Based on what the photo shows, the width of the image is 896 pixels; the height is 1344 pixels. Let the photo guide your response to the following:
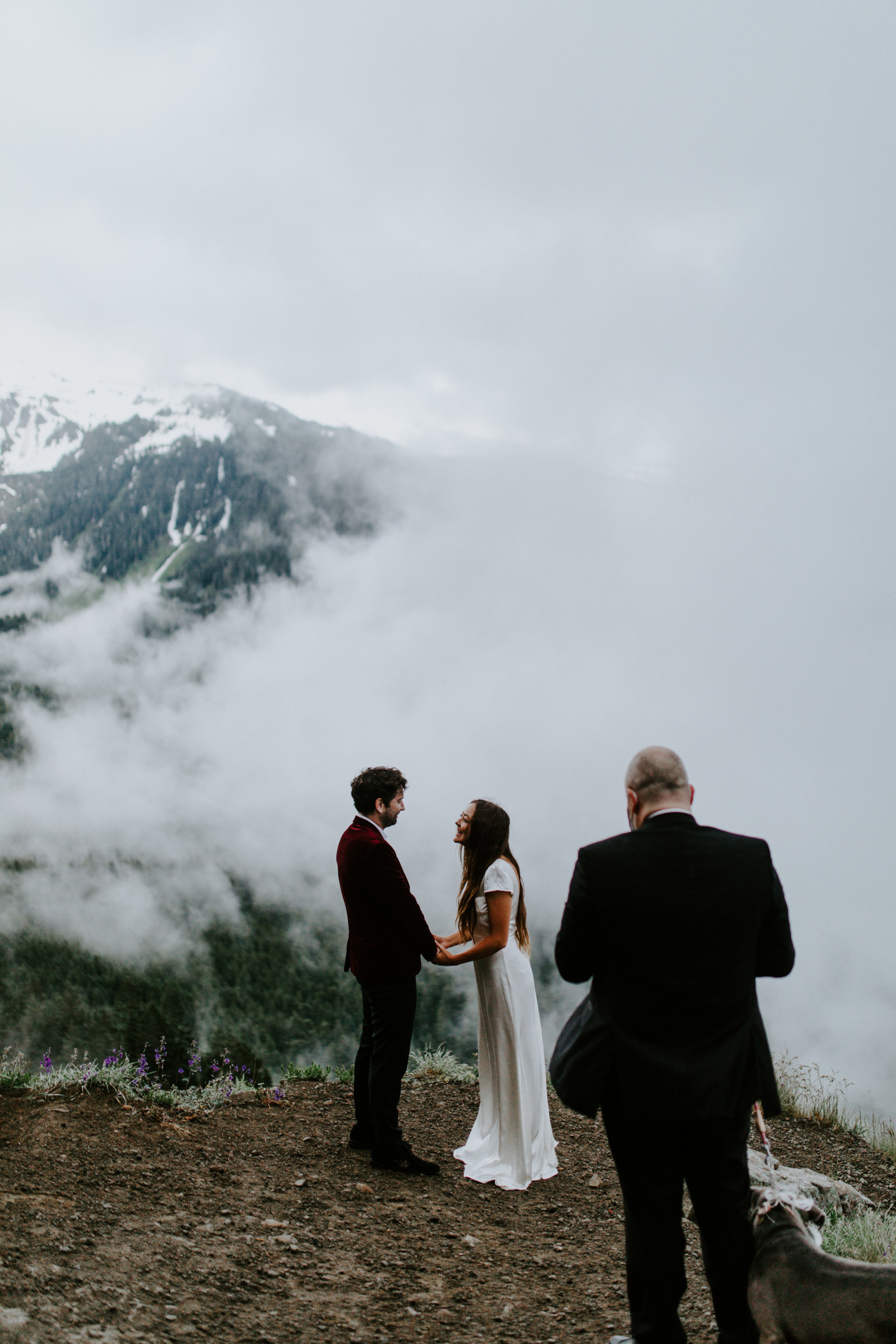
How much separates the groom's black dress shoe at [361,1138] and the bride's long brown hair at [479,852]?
170 centimetres

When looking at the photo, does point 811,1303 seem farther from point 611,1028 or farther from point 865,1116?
point 865,1116

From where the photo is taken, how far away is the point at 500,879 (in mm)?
5199

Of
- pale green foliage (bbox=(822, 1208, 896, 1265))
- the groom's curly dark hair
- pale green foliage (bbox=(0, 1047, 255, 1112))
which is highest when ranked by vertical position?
the groom's curly dark hair

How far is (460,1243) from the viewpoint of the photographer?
4.45 metres

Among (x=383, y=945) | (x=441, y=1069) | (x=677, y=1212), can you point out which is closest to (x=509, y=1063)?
(x=383, y=945)

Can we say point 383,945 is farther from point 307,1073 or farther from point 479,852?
point 307,1073

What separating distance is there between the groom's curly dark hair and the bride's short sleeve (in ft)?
2.58

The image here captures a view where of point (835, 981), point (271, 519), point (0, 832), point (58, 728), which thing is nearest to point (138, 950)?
point (0, 832)

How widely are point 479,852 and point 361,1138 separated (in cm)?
238

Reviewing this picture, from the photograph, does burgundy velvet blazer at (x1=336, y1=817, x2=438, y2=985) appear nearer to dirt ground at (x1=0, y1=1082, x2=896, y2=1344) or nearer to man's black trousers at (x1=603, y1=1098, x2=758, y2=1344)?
dirt ground at (x1=0, y1=1082, x2=896, y2=1344)

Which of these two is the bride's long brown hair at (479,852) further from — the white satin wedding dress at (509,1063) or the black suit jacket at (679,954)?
the black suit jacket at (679,954)

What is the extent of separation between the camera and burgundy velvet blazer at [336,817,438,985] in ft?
16.8

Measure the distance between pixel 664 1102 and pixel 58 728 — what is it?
12623cm

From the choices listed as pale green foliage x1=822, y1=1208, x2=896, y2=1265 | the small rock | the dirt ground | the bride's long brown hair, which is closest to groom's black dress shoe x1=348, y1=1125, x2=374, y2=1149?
the dirt ground
